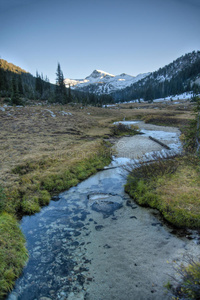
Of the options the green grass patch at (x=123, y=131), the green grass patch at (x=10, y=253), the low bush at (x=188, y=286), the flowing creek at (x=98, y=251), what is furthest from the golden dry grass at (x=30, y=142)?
the low bush at (x=188, y=286)

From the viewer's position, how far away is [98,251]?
7.20 meters

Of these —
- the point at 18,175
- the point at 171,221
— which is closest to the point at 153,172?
the point at 171,221

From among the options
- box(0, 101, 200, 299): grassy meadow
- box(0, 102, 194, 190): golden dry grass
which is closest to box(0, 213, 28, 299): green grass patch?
box(0, 101, 200, 299): grassy meadow

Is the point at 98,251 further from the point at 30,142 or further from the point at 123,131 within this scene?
the point at 123,131

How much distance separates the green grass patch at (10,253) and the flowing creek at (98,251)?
29 centimetres

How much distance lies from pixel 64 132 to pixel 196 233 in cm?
2814

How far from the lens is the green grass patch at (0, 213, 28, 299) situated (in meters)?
5.67

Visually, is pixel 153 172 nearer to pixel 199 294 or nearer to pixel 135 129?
pixel 199 294

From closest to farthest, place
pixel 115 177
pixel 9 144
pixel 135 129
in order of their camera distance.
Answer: pixel 115 177 < pixel 9 144 < pixel 135 129

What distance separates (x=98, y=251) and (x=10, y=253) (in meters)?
3.76

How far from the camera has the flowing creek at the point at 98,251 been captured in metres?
5.57

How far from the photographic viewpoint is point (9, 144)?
72.0ft

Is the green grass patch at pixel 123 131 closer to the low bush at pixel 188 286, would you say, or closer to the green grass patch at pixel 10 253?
the green grass patch at pixel 10 253

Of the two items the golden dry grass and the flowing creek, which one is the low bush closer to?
the flowing creek
